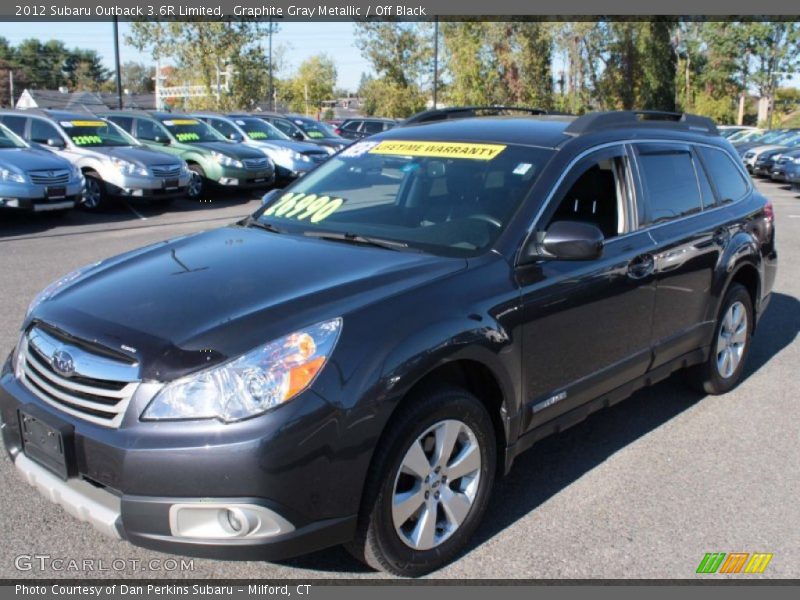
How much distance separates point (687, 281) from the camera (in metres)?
4.61

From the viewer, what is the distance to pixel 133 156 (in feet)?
47.0

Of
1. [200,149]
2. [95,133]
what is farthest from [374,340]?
[200,149]

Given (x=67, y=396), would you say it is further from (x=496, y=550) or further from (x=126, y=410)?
(x=496, y=550)

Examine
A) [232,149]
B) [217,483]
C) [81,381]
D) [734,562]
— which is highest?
[232,149]

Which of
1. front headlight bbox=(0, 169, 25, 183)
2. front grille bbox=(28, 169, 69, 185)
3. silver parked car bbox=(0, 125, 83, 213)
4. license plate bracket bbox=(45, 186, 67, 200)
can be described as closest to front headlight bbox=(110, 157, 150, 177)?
silver parked car bbox=(0, 125, 83, 213)

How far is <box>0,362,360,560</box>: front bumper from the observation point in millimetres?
2584

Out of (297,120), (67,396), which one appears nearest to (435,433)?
(67,396)

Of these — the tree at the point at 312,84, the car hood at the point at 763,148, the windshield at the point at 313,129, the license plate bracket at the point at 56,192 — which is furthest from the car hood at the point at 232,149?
the tree at the point at 312,84

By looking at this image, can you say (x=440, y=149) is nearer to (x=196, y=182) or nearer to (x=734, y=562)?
(x=734, y=562)

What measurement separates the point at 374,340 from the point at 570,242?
1.12 m

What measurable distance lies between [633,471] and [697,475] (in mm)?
337

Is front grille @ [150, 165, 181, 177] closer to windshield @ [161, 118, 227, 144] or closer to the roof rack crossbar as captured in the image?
windshield @ [161, 118, 227, 144]

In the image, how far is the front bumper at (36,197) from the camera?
11.8 meters

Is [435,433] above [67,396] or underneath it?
underneath
